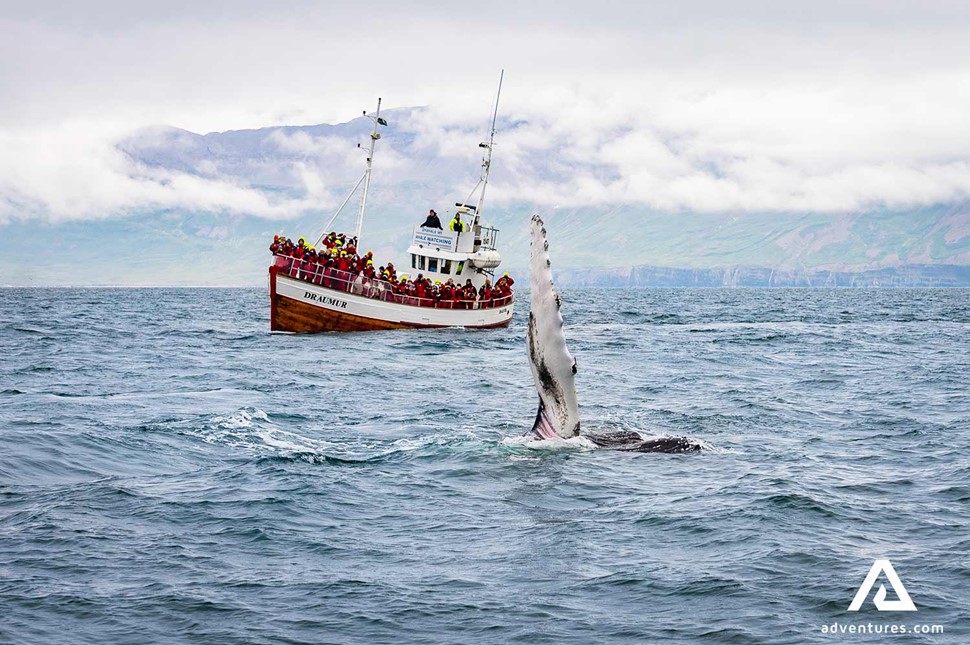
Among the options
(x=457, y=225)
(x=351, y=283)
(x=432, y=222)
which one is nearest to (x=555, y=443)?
(x=351, y=283)

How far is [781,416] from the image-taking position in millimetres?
20984

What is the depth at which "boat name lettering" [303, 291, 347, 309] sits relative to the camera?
44.7 meters

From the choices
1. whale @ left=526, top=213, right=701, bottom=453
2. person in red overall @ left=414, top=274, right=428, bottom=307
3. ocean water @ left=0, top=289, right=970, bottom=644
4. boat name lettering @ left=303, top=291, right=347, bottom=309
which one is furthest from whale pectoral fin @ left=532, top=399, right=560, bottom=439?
person in red overall @ left=414, top=274, right=428, bottom=307

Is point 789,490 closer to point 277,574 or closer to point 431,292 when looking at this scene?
point 277,574

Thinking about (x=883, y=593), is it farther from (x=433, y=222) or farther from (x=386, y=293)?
(x=433, y=222)

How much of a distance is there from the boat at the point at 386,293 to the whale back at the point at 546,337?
30.4 meters

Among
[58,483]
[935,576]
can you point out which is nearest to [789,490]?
[935,576]

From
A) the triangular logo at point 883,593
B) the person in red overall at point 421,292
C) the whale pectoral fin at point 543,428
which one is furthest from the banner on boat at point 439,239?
the triangular logo at point 883,593

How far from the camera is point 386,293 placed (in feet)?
151

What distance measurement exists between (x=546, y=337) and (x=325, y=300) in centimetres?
3285

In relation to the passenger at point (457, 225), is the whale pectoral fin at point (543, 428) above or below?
below

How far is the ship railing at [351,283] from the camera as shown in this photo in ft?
144

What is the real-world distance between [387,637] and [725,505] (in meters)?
5.55

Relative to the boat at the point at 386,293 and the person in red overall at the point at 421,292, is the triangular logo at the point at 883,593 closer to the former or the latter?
the boat at the point at 386,293
